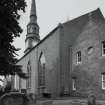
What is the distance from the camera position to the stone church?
84.9ft

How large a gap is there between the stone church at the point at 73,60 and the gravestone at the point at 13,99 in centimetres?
975

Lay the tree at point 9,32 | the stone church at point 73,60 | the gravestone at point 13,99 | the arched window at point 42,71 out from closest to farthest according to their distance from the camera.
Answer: the tree at point 9,32 < the gravestone at point 13,99 < the stone church at point 73,60 < the arched window at point 42,71

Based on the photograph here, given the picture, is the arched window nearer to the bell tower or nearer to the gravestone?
the gravestone

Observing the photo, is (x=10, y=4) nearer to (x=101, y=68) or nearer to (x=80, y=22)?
(x=101, y=68)

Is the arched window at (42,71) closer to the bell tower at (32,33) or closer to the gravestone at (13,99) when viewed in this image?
the gravestone at (13,99)

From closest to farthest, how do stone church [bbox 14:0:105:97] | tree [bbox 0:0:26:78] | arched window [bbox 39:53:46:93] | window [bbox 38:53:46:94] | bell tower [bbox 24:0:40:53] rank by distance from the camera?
tree [bbox 0:0:26:78] < stone church [bbox 14:0:105:97] < window [bbox 38:53:46:94] < arched window [bbox 39:53:46:93] < bell tower [bbox 24:0:40:53]

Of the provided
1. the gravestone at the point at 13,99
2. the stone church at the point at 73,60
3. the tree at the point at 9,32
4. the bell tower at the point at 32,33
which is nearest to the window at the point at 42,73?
the stone church at the point at 73,60

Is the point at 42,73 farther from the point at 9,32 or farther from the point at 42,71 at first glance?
the point at 9,32

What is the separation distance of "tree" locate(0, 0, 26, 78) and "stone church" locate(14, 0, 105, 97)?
1095cm

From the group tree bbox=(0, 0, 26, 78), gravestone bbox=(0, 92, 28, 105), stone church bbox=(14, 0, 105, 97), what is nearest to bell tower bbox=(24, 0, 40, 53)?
stone church bbox=(14, 0, 105, 97)

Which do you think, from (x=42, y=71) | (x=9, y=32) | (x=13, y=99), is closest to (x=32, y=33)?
(x=42, y=71)

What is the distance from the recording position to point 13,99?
18.5 m

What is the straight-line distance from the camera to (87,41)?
27828mm

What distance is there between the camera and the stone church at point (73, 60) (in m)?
25.9
